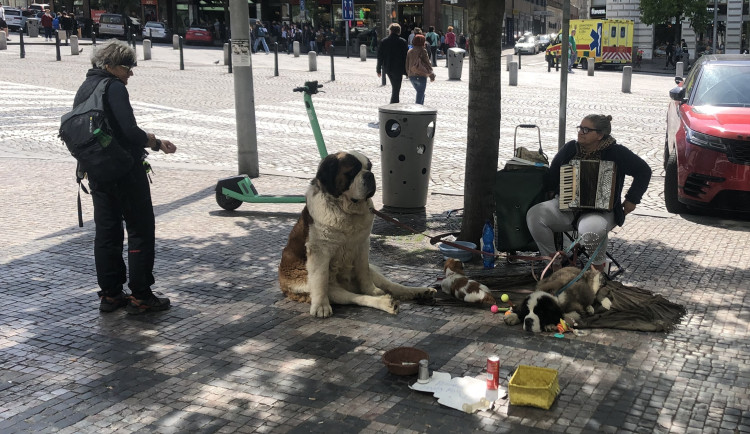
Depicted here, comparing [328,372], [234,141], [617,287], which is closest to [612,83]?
[234,141]

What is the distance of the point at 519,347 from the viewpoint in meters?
5.14

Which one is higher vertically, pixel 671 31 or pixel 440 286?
pixel 671 31

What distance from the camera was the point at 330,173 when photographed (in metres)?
5.57

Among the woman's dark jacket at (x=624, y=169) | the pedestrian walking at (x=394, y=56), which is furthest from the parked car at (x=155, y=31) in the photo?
the woman's dark jacket at (x=624, y=169)

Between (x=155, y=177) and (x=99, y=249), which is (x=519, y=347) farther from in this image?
(x=155, y=177)

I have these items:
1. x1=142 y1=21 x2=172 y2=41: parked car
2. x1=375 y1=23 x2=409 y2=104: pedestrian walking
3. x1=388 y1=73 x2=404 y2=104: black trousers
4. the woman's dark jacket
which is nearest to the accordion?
the woman's dark jacket

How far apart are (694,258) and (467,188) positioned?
206 centimetres

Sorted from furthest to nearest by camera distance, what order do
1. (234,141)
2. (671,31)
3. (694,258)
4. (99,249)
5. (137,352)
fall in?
(671,31)
(234,141)
(694,258)
(99,249)
(137,352)

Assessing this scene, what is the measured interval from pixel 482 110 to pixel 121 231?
3238mm

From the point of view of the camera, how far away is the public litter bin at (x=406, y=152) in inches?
348

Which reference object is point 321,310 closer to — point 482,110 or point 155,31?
point 482,110

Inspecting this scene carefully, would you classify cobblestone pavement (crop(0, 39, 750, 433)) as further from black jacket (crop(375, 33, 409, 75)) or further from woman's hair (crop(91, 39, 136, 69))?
black jacket (crop(375, 33, 409, 75))

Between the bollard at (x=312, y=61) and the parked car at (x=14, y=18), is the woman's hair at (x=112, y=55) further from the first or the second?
the parked car at (x=14, y=18)

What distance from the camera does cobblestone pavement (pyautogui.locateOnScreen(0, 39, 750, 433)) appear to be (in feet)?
13.9
